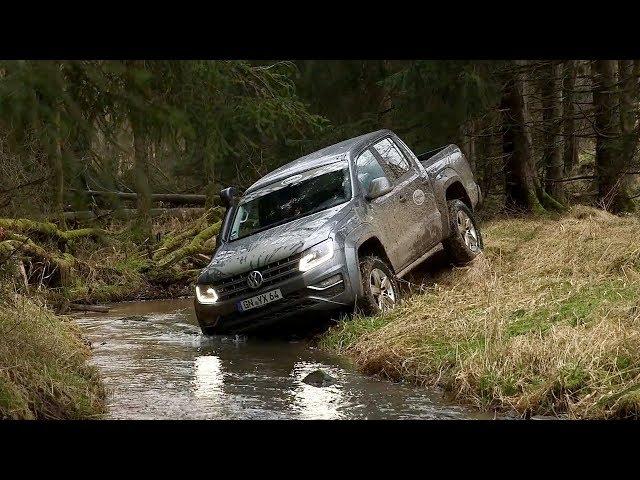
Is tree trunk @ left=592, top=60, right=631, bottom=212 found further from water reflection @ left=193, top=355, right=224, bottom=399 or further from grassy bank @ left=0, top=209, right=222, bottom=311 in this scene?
water reflection @ left=193, top=355, right=224, bottom=399

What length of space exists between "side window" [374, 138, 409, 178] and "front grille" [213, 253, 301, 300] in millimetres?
2460

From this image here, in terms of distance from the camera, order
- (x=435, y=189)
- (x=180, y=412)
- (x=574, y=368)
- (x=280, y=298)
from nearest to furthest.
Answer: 1. (x=574, y=368)
2. (x=180, y=412)
3. (x=280, y=298)
4. (x=435, y=189)

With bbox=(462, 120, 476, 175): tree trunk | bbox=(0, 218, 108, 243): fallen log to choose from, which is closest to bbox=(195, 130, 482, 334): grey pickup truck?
bbox=(0, 218, 108, 243): fallen log

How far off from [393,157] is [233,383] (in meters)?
4.67

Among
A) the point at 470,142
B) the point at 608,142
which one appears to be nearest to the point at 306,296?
the point at 608,142

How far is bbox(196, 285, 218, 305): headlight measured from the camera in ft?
32.2

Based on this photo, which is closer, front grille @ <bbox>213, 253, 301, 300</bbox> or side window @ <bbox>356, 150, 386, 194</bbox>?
front grille @ <bbox>213, 253, 301, 300</bbox>

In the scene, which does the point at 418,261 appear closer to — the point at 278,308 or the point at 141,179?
the point at 278,308

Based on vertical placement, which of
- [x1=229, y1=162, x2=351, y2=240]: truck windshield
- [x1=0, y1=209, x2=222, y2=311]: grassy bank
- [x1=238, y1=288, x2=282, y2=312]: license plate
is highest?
[x1=229, y1=162, x2=351, y2=240]: truck windshield

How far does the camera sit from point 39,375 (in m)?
6.44
